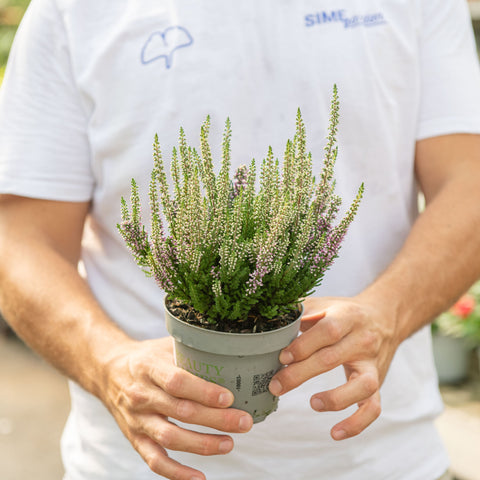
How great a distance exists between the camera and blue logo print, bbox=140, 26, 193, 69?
1.63 metres

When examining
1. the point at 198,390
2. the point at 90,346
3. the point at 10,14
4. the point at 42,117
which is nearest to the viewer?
the point at 198,390

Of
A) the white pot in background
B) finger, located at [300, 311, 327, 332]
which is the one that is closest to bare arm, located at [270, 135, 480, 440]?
finger, located at [300, 311, 327, 332]

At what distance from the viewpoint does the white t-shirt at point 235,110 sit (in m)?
1.62

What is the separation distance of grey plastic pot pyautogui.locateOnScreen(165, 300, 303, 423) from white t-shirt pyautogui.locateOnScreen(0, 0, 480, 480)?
1.57 ft

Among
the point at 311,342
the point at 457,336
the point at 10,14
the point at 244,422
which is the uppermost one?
the point at 311,342

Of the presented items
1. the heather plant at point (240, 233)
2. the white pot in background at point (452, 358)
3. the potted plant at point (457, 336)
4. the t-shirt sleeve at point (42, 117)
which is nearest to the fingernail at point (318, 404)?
the heather plant at point (240, 233)

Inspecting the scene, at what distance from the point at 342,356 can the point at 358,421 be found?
0.14 m

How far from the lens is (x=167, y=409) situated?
1.17m

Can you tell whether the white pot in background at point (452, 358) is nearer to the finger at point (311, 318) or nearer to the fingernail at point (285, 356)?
the finger at point (311, 318)

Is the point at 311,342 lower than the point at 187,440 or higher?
higher

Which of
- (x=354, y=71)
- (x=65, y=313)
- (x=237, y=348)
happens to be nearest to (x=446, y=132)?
(x=354, y=71)

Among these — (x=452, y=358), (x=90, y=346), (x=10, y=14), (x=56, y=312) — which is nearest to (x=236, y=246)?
(x=90, y=346)

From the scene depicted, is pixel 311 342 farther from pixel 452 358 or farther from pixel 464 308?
pixel 452 358

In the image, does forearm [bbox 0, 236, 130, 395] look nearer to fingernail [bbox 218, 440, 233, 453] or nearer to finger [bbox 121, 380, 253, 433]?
finger [bbox 121, 380, 253, 433]
